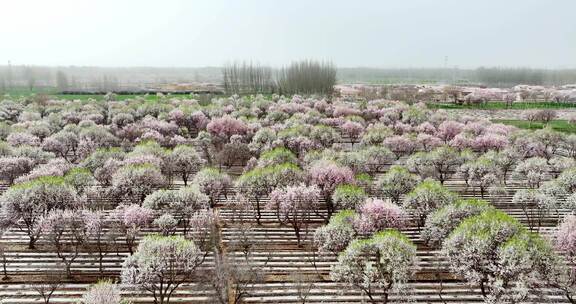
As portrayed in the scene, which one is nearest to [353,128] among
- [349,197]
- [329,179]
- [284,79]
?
[329,179]

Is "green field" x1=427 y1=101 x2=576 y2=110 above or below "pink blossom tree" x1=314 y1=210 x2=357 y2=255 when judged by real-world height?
above

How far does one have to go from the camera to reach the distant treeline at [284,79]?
379 ft

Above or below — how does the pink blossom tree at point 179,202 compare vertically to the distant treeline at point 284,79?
below

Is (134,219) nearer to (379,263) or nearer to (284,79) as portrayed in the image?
(379,263)

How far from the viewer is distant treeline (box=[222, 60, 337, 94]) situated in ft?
379

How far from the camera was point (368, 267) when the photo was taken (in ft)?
60.6

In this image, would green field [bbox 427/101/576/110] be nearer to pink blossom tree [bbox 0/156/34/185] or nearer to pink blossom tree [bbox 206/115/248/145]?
pink blossom tree [bbox 206/115/248/145]

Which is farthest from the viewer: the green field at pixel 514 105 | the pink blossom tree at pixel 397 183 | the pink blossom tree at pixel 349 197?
the green field at pixel 514 105

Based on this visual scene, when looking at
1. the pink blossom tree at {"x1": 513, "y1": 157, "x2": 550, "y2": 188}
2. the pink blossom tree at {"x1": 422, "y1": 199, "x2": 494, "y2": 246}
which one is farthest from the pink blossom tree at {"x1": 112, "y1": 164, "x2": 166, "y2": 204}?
the pink blossom tree at {"x1": 513, "y1": 157, "x2": 550, "y2": 188}

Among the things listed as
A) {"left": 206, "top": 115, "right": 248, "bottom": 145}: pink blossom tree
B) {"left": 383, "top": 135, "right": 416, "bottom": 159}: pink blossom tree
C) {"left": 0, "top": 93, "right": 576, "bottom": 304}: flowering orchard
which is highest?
{"left": 206, "top": 115, "right": 248, "bottom": 145}: pink blossom tree

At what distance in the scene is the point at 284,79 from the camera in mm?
126062

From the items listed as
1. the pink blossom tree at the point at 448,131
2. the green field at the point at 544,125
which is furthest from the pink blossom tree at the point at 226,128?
the green field at the point at 544,125

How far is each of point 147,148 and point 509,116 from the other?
267 feet

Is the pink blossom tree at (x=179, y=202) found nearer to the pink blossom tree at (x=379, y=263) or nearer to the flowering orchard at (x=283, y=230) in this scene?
the flowering orchard at (x=283, y=230)
